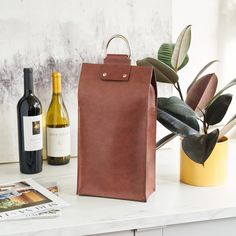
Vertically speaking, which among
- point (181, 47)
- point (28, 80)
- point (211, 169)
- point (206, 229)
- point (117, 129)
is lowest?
point (206, 229)

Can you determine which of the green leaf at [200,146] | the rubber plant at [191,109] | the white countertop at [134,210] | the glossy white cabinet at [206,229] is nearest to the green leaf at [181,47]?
the rubber plant at [191,109]

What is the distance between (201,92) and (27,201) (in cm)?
58

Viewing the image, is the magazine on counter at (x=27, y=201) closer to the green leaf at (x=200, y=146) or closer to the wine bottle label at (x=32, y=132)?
the wine bottle label at (x=32, y=132)

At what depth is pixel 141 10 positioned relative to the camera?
1653 millimetres

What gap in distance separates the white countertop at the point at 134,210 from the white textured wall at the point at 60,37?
0.31m

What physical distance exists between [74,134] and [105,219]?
0.60 metres

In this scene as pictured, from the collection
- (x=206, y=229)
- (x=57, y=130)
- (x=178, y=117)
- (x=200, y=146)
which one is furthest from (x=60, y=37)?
(x=206, y=229)

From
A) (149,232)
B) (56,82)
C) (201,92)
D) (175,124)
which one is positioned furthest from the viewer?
(56,82)

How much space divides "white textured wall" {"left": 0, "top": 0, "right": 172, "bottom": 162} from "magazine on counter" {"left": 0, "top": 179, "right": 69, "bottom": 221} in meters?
0.31

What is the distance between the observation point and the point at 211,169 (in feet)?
4.33

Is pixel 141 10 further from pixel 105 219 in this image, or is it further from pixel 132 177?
pixel 105 219

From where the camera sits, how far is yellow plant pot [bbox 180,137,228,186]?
1310 millimetres

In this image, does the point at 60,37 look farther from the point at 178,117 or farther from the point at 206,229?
the point at 206,229

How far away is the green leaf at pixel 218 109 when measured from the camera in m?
1.26
